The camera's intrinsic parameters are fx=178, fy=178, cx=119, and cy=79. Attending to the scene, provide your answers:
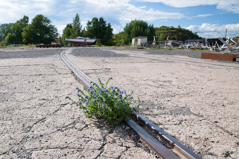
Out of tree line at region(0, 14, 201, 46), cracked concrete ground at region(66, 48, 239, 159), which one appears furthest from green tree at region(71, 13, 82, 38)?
cracked concrete ground at region(66, 48, 239, 159)

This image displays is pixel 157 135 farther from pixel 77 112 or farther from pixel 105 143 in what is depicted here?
pixel 77 112

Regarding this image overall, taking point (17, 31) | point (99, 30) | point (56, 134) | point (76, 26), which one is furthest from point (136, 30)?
point (56, 134)

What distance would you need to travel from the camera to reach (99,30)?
84.0 m

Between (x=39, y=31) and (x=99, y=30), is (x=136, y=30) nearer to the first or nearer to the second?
(x=99, y=30)

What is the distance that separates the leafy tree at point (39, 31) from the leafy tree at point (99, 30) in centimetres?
1656

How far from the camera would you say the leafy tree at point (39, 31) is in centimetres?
6988

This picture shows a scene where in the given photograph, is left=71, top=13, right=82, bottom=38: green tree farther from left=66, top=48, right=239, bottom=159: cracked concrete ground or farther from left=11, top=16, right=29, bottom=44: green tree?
left=66, top=48, right=239, bottom=159: cracked concrete ground

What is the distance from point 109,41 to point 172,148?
270ft

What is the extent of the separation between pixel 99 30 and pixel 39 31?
26.1 meters

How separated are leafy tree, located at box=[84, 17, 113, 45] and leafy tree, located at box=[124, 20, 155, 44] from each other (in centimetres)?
A: 904

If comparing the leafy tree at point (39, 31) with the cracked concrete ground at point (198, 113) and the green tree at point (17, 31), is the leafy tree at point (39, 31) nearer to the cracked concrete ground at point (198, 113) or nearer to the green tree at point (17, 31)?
the green tree at point (17, 31)

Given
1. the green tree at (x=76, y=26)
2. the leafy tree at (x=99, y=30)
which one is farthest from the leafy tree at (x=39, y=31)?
the leafy tree at (x=99, y=30)

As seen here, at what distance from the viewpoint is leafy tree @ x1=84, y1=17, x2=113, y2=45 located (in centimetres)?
8300

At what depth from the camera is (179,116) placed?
2471 millimetres
